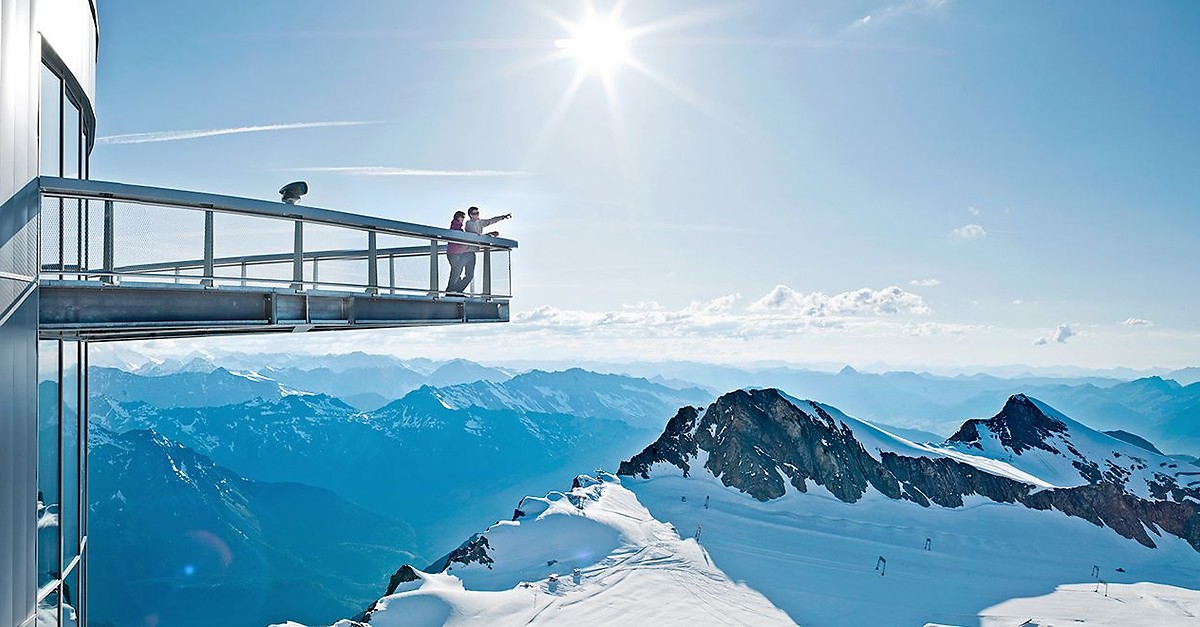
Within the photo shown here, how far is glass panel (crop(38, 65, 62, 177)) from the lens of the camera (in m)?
6.60

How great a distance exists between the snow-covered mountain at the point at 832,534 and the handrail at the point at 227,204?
83.2 feet

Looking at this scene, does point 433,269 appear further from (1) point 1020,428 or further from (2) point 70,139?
(1) point 1020,428

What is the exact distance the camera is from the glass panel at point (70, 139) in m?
7.60

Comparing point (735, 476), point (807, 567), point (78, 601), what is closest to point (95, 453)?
point (735, 476)

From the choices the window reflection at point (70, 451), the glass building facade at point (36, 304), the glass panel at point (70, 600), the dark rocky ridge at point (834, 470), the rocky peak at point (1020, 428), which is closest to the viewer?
the glass building facade at point (36, 304)

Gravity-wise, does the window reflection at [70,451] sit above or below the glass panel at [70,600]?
above

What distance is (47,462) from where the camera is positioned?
707 centimetres

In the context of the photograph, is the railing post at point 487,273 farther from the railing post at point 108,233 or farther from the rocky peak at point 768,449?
the rocky peak at point 768,449

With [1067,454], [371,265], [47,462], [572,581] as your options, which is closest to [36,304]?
[47,462]

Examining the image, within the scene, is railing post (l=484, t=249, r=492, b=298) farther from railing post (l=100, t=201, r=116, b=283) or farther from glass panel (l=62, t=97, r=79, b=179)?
glass panel (l=62, t=97, r=79, b=179)

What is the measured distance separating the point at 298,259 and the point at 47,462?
11.6 ft

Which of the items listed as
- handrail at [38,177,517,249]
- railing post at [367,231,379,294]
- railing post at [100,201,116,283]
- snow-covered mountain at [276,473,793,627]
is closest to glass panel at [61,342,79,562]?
railing post at [100,201,116,283]

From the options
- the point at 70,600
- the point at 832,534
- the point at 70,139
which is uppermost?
the point at 70,139

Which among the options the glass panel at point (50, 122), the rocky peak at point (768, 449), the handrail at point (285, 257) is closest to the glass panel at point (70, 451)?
the handrail at point (285, 257)
